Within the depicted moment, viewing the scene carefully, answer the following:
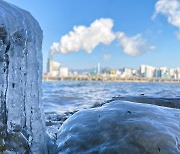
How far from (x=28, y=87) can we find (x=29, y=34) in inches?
16.3

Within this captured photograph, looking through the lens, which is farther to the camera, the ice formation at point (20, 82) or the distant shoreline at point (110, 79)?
the distant shoreline at point (110, 79)

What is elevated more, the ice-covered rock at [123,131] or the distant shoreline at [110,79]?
the ice-covered rock at [123,131]

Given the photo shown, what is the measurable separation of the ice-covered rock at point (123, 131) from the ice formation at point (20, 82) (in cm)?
35

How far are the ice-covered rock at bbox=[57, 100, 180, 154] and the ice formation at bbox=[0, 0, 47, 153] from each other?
35 cm

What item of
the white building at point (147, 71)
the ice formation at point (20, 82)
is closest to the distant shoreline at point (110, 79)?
the white building at point (147, 71)

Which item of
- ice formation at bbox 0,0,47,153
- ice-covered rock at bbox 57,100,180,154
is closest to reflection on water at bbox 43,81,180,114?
ice-covered rock at bbox 57,100,180,154

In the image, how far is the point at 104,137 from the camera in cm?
242

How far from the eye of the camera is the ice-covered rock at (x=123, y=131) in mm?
2234

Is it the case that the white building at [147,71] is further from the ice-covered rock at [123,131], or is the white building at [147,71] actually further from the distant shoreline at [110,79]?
the ice-covered rock at [123,131]

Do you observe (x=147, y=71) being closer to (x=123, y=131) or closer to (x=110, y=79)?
(x=110, y=79)

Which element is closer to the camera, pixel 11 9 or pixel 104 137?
pixel 11 9

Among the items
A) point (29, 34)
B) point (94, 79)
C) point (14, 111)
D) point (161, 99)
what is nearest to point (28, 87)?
point (14, 111)

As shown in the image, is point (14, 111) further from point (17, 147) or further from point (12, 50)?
point (12, 50)

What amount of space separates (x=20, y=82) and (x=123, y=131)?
0.91 m
